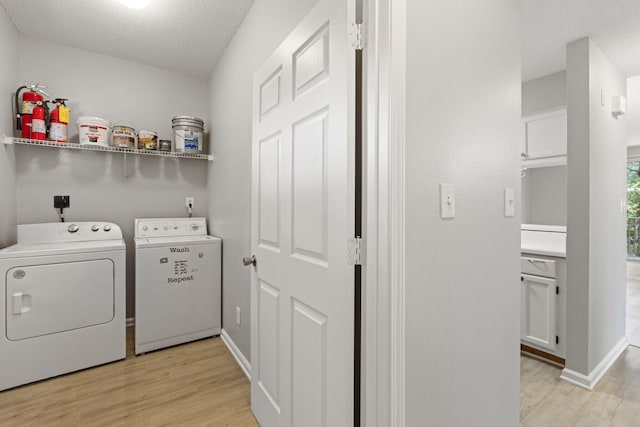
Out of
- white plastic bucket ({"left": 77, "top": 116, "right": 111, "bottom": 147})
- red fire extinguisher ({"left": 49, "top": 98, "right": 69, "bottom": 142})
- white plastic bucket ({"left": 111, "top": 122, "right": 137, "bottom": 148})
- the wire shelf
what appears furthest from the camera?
A: white plastic bucket ({"left": 111, "top": 122, "right": 137, "bottom": 148})

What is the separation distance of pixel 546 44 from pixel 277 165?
2193 millimetres

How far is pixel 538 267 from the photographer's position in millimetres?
2324

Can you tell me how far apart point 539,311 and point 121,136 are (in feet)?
11.9

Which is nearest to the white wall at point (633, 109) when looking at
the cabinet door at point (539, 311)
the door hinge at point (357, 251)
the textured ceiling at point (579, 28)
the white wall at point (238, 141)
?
the textured ceiling at point (579, 28)

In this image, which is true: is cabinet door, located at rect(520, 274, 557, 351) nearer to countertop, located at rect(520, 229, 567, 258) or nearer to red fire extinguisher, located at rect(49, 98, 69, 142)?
countertop, located at rect(520, 229, 567, 258)

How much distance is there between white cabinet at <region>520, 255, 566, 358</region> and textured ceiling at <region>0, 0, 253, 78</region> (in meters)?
2.83

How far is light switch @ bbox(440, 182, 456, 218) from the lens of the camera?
1.02 metres

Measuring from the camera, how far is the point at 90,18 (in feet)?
7.20

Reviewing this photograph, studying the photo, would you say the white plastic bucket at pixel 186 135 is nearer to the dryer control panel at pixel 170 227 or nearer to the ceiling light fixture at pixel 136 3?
the dryer control panel at pixel 170 227

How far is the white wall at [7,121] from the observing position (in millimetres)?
2105

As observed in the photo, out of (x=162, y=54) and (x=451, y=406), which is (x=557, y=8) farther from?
(x=162, y=54)

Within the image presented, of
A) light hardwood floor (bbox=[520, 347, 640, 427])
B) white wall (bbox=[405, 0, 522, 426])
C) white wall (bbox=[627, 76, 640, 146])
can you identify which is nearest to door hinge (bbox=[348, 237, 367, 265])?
white wall (bbox=[405, 0, 522, 426])

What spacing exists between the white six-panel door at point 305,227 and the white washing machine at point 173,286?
113 cm

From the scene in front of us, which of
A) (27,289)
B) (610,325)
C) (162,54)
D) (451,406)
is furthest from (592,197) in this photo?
(27,289)
